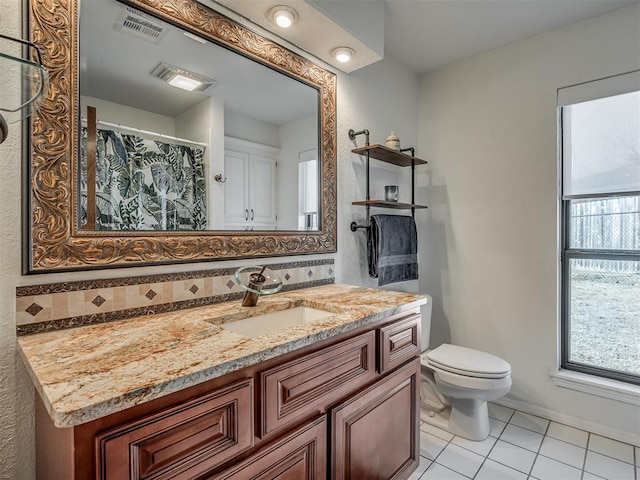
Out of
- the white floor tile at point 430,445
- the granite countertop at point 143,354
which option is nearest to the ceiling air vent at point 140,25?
the granite countertop at point 143,354

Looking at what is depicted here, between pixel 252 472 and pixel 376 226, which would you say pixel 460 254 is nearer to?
pixel 376 226

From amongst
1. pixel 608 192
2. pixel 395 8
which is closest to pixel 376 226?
pixel 395 8

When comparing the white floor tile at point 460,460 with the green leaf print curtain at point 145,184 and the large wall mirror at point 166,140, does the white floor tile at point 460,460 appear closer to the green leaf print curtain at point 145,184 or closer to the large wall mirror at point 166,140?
the large wall mirror at point 166,140

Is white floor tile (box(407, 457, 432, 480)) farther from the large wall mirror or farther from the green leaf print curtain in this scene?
the green leaf print curtain

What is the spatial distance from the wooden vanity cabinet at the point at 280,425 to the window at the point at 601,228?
55.1 inches

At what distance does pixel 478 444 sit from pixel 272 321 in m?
1.49

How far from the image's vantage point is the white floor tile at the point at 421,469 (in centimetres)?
164

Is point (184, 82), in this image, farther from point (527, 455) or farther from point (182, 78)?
point (527, 455)

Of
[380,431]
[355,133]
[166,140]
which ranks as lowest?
[380,431]

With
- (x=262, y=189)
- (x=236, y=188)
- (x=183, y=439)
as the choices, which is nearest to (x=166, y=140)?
(x=236, y=188)

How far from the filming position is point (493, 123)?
237 centimetres

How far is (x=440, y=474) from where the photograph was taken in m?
1.66

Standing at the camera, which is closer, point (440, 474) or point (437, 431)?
point (440, 474)

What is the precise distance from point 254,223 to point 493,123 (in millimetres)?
1915
